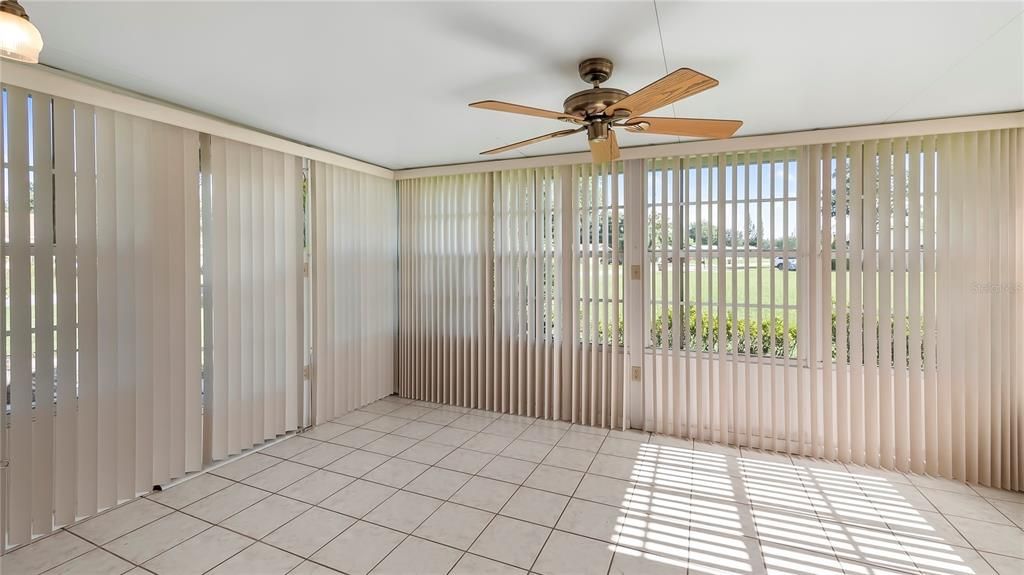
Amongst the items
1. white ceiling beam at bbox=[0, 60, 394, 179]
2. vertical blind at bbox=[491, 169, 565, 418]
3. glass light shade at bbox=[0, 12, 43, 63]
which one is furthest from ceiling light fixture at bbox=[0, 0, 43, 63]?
vertical blind at bbox=[491, 169, 565, 418]

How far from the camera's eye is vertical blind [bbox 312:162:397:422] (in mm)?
4020

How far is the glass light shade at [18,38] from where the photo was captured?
3.82 feet

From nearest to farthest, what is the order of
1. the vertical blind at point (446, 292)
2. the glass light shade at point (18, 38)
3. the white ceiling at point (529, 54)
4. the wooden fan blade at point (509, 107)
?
the glass light shade at point (18, 38), the white ceiling at point (529, 54), the wooden fan blade at point (509, 107), the vertical blind at point (446, 292)

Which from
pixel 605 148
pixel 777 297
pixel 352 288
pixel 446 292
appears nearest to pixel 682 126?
pixel 605 148

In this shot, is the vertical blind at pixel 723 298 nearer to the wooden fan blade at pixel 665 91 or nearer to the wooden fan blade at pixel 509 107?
the wooden fan blade at pixel 665 91

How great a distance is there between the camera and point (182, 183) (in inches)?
115

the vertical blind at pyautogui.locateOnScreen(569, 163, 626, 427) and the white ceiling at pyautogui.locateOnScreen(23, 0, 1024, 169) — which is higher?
the white ceiling at pyautogui.locateOnScreen(23, 0, 1024, 169)

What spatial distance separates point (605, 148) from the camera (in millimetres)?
Answer: 2303

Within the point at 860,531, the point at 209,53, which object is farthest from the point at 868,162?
the point at 209,53

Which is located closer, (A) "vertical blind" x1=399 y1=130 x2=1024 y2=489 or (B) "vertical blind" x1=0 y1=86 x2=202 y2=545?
(B) "vertical blind" x1=0 y1=86 x2=202 y2=545

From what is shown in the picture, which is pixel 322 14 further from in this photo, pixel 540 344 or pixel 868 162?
pixel 868 162

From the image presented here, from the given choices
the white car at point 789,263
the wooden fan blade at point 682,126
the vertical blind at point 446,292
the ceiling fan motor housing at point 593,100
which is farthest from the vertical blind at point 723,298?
the ceiling fan motor housing at point 593,100

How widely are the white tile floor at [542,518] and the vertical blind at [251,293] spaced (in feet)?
1.08

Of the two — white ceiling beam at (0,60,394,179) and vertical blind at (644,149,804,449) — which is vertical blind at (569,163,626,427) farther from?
white ceiling beam at (0,60,394,179)
